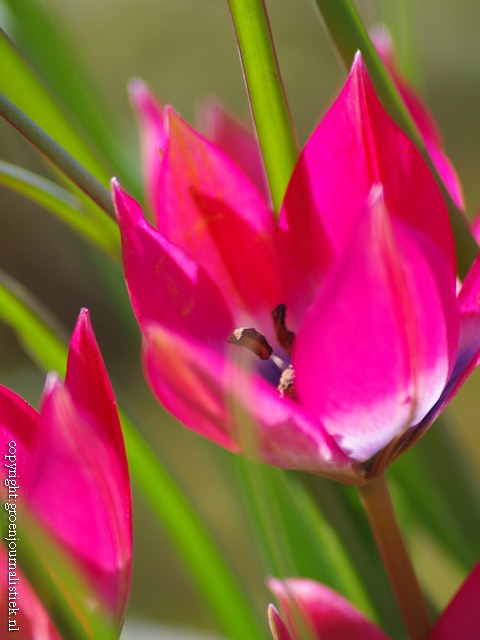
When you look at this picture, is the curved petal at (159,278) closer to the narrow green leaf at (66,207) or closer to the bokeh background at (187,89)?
the narrow green leaf at (66,207)

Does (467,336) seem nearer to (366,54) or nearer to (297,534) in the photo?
(366,54)

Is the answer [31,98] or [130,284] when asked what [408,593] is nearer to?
[130,284]

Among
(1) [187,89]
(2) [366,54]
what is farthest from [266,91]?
(1) [187,89]

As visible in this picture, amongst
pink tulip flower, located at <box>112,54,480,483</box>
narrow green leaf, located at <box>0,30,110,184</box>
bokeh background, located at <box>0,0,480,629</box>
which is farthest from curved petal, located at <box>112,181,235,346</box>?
bokeh background, located at <box>0,0,480,629</box>

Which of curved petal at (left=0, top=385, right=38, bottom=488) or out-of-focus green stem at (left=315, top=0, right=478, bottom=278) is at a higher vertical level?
out-of-focus green stem at (left=315, top=0, right=478, bottom=278)

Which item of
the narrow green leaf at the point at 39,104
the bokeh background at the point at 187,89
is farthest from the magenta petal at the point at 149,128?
the bokeh background at the point at 187,89

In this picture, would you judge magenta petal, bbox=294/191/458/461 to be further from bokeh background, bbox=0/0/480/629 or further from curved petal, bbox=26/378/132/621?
bokeh background, bbox=0/0/480/629

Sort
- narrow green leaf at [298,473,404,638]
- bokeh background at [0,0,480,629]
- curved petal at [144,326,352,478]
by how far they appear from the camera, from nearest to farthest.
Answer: curved petal at [144,326,352,478]
narrow green leaf at [298,473,404,638]
bokeh background at [0,0,480,629]
